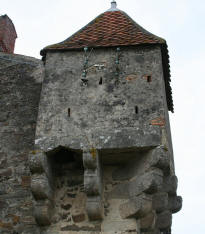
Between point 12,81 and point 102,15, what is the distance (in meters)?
2.12

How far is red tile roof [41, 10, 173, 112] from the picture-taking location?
25.2ft

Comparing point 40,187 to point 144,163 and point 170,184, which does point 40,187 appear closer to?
point 144,163

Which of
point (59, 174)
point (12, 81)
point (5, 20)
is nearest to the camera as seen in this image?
point (59, 174)

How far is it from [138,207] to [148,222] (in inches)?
13.2

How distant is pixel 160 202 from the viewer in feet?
21.7

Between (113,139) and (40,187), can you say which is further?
(113,139)

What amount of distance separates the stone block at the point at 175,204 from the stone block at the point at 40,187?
6.16 feet

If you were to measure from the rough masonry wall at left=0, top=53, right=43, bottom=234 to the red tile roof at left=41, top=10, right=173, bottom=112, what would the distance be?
79cm

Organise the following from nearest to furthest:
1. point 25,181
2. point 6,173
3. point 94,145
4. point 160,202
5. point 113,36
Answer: point 94,145, point 160,202, point 25,181, point 6,173, point 113,36

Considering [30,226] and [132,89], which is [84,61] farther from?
[30,226]

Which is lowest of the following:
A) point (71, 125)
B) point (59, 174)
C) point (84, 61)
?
point (59, 174)

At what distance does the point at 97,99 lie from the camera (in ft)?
→ 23.2

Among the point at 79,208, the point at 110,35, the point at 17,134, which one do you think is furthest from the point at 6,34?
the point at 79,208

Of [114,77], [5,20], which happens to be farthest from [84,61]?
[5,20]
